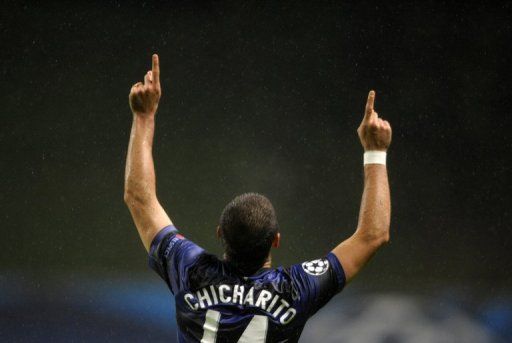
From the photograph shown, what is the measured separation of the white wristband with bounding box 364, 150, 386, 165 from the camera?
152 centimetres

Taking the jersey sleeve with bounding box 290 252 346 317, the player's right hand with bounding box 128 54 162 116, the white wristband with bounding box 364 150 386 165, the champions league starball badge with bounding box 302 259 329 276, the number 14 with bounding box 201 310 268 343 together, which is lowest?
the number 14 with bounding box 201 310 268 343

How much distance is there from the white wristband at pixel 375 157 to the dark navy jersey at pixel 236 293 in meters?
0.25

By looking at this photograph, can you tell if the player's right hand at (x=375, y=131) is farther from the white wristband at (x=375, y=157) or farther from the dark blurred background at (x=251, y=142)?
the dark blurred background at (x=251, y=142)

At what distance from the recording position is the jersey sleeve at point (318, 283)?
1385 mm

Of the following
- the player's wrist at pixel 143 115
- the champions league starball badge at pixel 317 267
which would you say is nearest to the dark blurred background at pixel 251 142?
the player's wrist at pixel 143 115

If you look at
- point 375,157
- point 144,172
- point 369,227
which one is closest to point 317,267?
point 369,227

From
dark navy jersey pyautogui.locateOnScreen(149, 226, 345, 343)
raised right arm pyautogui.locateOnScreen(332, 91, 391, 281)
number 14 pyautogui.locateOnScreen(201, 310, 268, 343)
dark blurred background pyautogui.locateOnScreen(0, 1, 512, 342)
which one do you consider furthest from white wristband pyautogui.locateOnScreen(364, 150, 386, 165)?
dark blurred background pyautogui.locateOnScreen(0, 1, 512, 342)

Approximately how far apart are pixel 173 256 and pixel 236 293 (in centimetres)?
16

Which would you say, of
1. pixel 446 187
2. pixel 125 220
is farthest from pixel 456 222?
pixel 125 220

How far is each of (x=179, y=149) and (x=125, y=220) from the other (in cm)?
64

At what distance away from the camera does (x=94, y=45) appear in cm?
485

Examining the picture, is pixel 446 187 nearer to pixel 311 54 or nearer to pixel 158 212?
pixel 311 54

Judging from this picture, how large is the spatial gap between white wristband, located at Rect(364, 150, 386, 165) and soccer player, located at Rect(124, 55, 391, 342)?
0.27ft

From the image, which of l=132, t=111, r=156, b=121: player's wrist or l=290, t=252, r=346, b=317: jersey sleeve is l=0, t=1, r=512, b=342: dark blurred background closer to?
l=132, t=111, r=156, b=121: player's wrist
